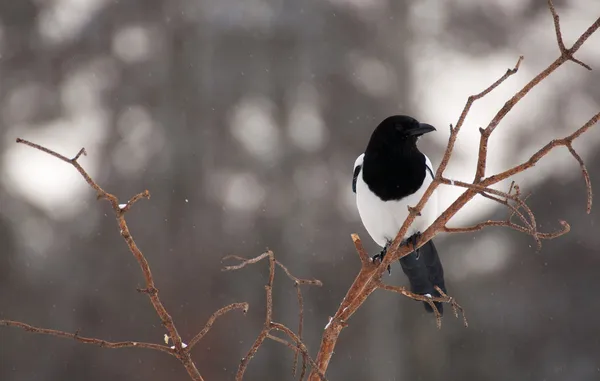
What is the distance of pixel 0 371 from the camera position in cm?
509

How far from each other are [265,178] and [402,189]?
362cm

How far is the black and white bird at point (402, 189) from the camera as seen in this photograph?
5.87 feet

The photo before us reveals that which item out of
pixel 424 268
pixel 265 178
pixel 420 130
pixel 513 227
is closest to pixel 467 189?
pixel 513 227

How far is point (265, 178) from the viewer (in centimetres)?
542

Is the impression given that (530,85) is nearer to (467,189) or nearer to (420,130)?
(467,189)

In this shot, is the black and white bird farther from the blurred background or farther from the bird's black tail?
the blurred background

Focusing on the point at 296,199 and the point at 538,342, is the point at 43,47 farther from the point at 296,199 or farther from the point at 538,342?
the point at 538,342

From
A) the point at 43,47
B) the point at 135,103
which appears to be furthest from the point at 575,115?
the point at 43,47

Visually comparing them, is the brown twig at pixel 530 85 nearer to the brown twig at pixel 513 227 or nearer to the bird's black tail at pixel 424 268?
the brown twig at pixel 513 227

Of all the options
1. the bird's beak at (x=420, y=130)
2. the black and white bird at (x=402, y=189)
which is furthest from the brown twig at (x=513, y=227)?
the black and white bird at (x=402, y=189)

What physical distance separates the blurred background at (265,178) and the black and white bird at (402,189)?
2.86 m

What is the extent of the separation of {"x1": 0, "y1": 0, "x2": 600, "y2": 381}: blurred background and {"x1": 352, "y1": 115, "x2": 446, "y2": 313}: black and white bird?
2861 mm

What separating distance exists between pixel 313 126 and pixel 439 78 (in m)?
1.00

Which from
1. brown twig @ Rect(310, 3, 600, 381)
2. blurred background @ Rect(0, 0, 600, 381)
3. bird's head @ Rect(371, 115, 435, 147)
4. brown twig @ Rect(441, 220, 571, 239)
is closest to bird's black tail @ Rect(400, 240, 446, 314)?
bird's head @ Rect(371, 115, 435, 147)
